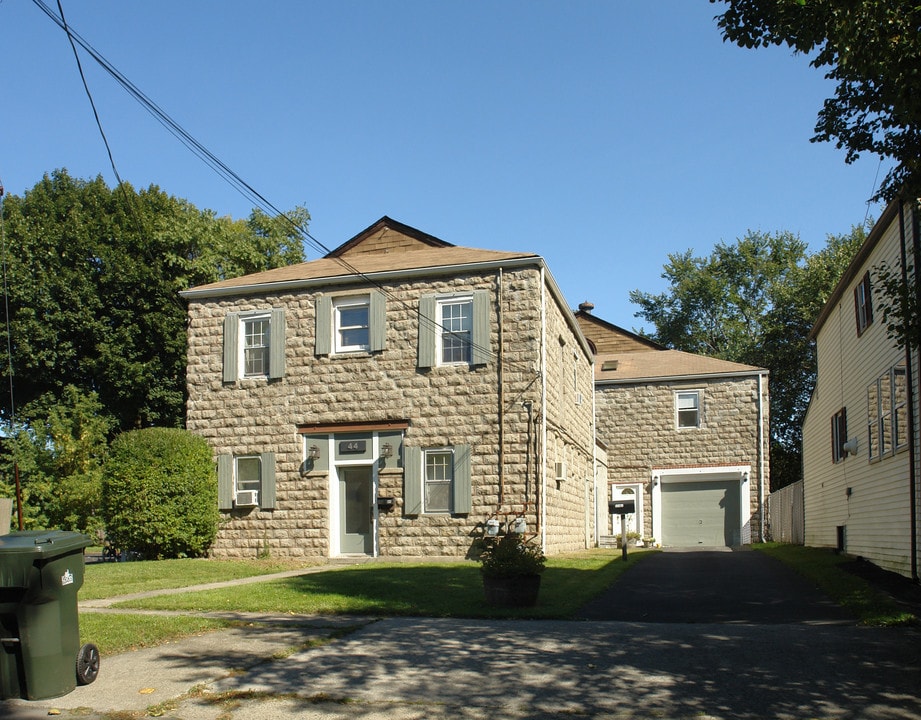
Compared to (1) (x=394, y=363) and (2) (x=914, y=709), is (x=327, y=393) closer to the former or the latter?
(1) (x=394, y=363)

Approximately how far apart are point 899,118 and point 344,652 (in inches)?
307

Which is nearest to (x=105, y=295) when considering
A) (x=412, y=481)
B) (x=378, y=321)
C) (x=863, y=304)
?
(x=378, y=321)

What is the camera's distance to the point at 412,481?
19344mm

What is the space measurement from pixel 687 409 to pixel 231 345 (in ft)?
55.9

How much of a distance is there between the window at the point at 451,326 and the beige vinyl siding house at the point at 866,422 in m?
7.43

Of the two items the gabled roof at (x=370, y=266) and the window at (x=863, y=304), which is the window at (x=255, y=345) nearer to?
the gabled roof at (x=370, y=266)

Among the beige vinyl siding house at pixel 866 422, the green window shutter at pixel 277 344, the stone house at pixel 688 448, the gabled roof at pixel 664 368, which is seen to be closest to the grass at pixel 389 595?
the beige vinyl siding house at pixel 866 422

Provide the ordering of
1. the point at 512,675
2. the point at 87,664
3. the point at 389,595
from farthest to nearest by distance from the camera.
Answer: the point at 389,595 → the point at 512,675 → the point at 87,664

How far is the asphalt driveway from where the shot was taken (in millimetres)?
10234

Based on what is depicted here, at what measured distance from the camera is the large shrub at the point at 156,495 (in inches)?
749

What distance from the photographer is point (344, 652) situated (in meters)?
8.10

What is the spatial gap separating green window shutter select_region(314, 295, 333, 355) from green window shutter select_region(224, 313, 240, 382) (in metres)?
2.07

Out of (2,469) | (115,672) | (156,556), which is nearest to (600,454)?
(156,556)

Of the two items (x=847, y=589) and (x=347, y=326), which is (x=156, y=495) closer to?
(x=347, y=326)
